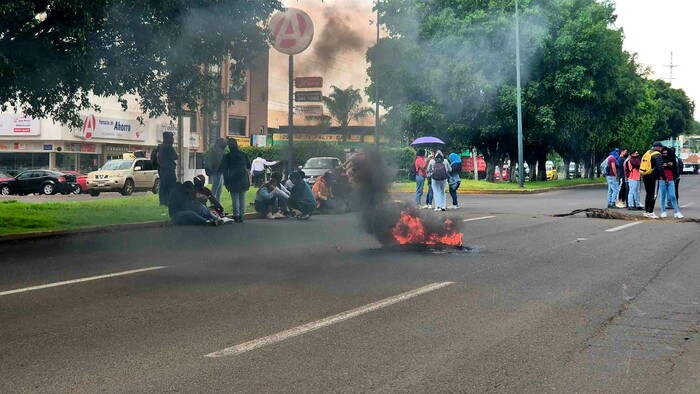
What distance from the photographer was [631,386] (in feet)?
15.9

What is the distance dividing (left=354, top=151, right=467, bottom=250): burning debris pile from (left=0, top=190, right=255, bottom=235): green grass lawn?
6.20m

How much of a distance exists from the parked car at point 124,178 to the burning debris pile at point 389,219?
22.4 m

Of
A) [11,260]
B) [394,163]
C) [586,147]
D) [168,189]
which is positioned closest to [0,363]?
[11,260]

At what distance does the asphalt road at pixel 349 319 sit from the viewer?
499cm

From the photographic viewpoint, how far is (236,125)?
20.9m

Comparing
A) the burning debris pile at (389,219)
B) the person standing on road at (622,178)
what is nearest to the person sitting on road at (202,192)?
the burning debris pile at (389,219)

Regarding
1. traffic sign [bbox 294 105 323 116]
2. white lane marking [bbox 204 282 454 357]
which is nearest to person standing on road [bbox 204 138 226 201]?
traffic sign [bbox 294 105 323 116]

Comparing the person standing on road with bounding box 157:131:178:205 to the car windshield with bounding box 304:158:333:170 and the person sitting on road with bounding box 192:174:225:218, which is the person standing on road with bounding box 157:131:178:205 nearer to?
the person sitting on road with bounding box 192:174:225:218

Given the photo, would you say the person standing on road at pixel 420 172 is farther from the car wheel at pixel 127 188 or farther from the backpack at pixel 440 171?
the car wheel at pixel 127 188

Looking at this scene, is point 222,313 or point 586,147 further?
point 586,147

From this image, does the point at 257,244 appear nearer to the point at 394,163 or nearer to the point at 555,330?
the point at 394,163

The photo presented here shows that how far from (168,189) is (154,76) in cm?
390

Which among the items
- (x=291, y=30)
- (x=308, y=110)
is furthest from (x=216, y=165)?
(x=308, y=110)

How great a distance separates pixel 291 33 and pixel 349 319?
959cm
